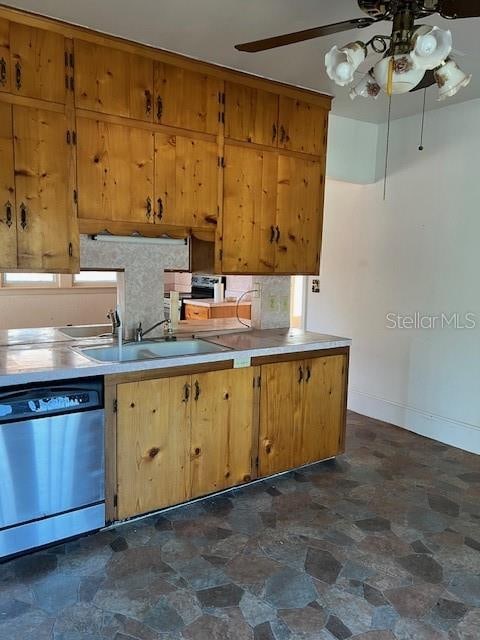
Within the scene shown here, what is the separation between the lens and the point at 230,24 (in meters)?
2.43

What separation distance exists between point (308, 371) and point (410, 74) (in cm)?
193

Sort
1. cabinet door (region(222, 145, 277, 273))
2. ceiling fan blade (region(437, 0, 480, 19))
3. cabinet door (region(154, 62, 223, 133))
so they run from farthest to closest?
cabinet door (region(222, 145, 277, 273)) → cabinet door (region(154, 62, 223, 133)) → ceiling fan blade (region(437, 0, 480, 19))

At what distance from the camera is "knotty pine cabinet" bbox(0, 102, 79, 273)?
2441mm

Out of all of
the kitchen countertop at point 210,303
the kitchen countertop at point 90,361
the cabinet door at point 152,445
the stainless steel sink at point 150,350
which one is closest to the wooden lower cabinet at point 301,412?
the kitchen countertop at point 90,361

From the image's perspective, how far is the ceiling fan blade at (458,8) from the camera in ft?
5.33

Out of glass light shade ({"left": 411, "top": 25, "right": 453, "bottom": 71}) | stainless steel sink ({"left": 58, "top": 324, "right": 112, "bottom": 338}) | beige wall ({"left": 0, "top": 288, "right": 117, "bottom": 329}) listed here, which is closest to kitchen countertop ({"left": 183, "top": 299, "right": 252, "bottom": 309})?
beige wall ({"left": 0, "top": 288, "right": 117, "bottom": 329})

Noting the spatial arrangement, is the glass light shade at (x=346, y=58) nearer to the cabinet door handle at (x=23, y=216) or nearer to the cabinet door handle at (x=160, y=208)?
the cabinet door handle at (x=160, y=208)

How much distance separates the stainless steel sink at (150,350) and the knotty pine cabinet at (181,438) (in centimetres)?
22

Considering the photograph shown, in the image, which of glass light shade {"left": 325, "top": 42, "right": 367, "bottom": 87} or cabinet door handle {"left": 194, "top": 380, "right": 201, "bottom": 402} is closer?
glass light shade {"left": 325, "top": 42, "right": 367, "bottom": 87}

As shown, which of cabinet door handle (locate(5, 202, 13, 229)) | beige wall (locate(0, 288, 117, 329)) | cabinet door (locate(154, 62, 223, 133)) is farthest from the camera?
beige wall (locate(0, 288, 117, 329))

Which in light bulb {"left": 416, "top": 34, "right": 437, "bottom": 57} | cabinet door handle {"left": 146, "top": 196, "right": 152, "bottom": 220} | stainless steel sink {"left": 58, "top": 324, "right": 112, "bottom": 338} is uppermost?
light bulb {"left": 416, "top": 34, "right": 437, "bottom": 57}

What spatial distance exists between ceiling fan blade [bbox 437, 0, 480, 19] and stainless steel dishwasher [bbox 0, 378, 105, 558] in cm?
215

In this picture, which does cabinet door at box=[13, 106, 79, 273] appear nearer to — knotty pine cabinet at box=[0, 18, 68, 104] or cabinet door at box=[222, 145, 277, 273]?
knotty pine cabinet at box=[0, 18, 68, 104]

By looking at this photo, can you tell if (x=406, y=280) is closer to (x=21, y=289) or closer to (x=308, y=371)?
(x=308, y=371)
